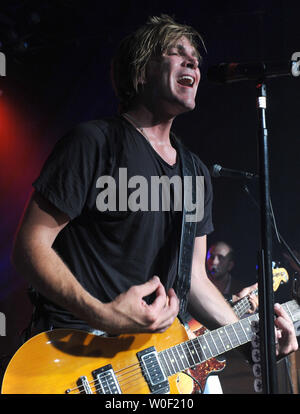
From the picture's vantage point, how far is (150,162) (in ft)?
7.53

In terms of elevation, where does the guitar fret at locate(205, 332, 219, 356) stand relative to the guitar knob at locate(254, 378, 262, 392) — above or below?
below

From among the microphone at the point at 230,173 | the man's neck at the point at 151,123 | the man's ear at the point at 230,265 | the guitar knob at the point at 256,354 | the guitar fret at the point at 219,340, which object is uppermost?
the man's neck at the point at 151,123

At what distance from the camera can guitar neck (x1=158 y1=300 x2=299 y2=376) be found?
2127mm

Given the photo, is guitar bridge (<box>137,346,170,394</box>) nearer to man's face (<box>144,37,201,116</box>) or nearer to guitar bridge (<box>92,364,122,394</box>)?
guitar bridge (<box>92,364,122,394</box>)

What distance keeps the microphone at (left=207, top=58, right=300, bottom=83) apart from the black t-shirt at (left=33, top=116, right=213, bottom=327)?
52 centimetres

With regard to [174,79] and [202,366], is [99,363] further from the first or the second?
[202,366]

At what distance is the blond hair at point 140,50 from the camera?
2508mm

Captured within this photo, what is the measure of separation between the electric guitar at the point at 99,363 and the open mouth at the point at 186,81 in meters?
1.20

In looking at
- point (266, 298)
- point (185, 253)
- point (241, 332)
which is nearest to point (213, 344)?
point (241, 332)

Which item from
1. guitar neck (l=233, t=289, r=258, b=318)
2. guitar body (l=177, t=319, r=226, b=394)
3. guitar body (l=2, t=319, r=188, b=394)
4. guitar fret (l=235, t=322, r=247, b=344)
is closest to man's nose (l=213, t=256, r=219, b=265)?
guitar neck (l=233, t=289, r=258, b=318)

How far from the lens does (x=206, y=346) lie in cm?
232

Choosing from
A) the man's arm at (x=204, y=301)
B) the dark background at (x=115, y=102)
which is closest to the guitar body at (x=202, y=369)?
the man's arm at (x=204, y=301)

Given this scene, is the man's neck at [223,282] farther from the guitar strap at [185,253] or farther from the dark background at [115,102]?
the guitar strap at [185,253]
